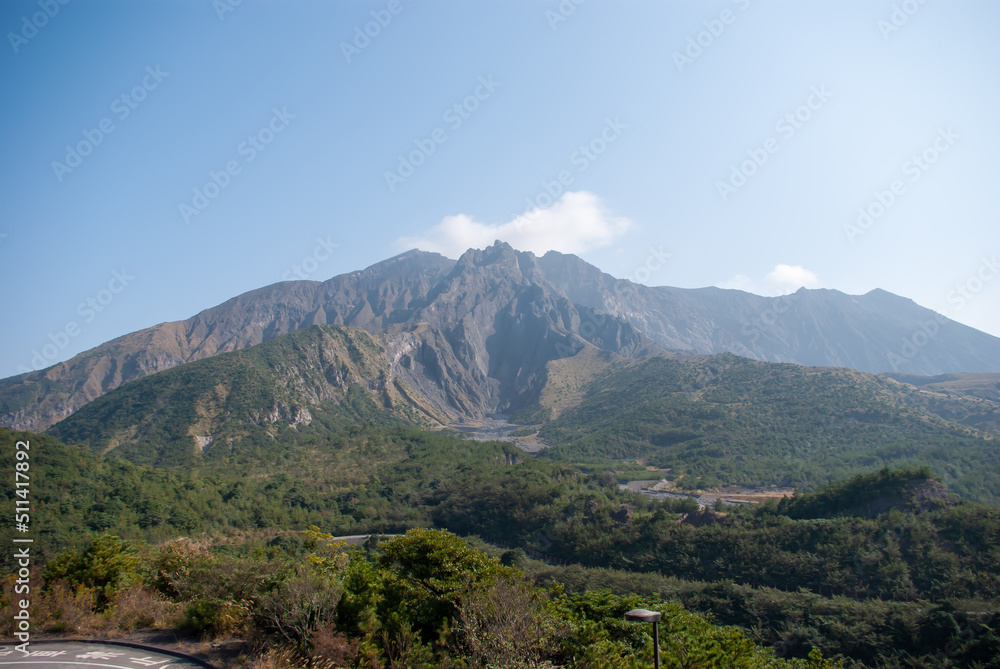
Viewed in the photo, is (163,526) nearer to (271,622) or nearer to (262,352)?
(271,622)

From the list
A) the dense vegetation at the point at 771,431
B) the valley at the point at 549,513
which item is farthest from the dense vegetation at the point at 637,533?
the dense vegetation at the point at 771,431

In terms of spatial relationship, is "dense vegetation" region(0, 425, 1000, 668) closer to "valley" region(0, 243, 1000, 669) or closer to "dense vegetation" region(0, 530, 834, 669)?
"valley" region(0, 243, 1000, 669)

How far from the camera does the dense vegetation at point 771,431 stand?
86.5 metres

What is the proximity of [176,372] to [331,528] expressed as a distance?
8146cm

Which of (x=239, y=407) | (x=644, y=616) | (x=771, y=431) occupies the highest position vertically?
(x=239, y=407)

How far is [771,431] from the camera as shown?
11100 cm

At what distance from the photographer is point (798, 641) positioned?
30734 millimetres

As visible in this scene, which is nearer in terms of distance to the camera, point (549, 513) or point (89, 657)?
point (89, 657)

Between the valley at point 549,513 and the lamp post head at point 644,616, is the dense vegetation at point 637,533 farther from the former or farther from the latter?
the lamp post head at point 644,616

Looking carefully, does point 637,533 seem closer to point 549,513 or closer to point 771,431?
point 549,513

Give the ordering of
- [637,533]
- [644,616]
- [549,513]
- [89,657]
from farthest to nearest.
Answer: [549,513] → [637,533] → [89,657] → [644,616]

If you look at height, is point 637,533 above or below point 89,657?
below

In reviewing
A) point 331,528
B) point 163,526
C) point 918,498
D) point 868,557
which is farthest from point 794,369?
point 163,526

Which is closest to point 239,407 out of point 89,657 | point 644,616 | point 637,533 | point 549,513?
point 549,513
